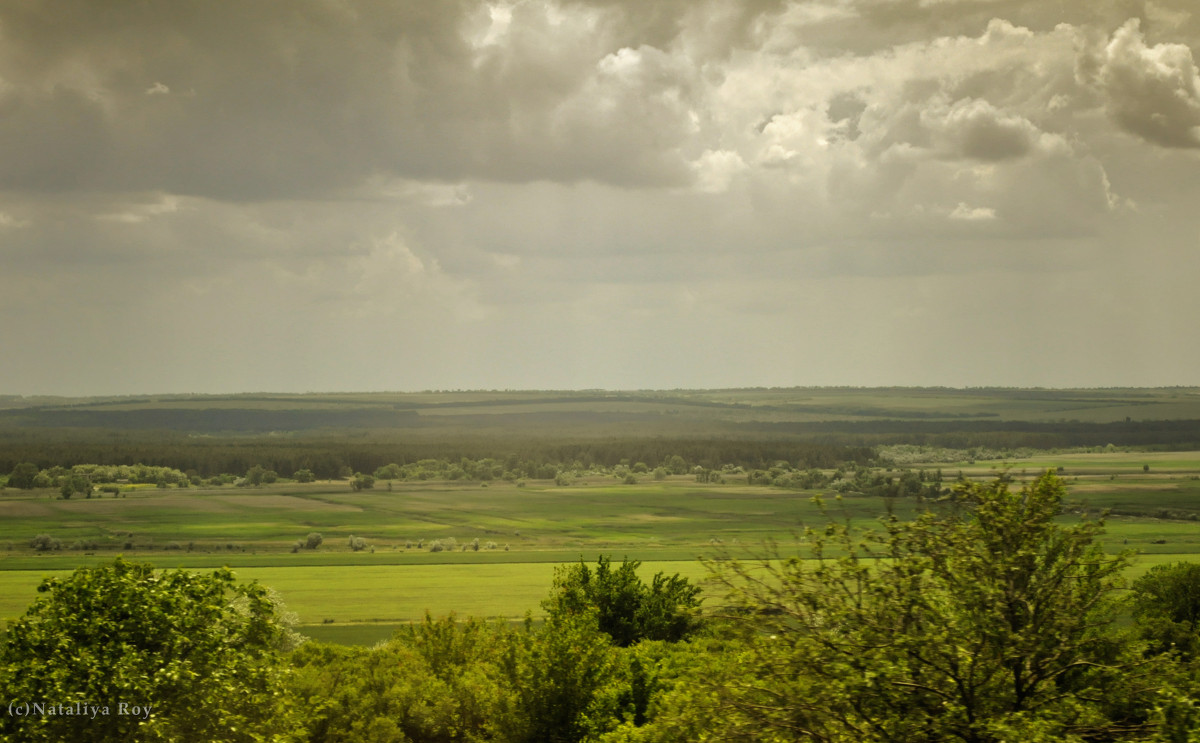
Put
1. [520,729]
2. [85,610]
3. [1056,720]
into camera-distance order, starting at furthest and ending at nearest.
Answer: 1. [520,729]
2. [85,610]
3. [1056,720]

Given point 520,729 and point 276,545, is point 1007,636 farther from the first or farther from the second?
point 276,545

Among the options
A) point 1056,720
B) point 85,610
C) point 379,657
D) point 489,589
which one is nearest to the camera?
point 1056,720

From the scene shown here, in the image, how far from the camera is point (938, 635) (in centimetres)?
2250

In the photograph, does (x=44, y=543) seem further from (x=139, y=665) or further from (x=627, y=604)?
(x=139, y=665)

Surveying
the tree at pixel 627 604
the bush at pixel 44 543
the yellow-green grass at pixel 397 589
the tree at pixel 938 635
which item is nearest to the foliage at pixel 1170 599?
the yellow-green grass at pixel 397 589

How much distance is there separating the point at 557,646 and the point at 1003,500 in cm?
2476

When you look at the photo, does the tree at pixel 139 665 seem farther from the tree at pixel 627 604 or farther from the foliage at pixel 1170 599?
the foliage at pixel 1170 599

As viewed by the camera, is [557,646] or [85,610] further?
[557,646]

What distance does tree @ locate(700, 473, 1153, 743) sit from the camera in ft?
71.1

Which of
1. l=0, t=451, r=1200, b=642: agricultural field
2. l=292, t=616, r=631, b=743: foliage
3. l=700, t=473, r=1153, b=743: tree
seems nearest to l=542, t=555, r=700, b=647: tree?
l=292, t=616, r=631, b=743: foliage

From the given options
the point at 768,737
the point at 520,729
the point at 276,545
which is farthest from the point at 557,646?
the point at 276,545

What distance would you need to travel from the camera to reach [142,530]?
19138 centimetres

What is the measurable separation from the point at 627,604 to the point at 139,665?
38056mm

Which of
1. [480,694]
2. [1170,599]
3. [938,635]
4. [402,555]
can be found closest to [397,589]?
[402,555]
